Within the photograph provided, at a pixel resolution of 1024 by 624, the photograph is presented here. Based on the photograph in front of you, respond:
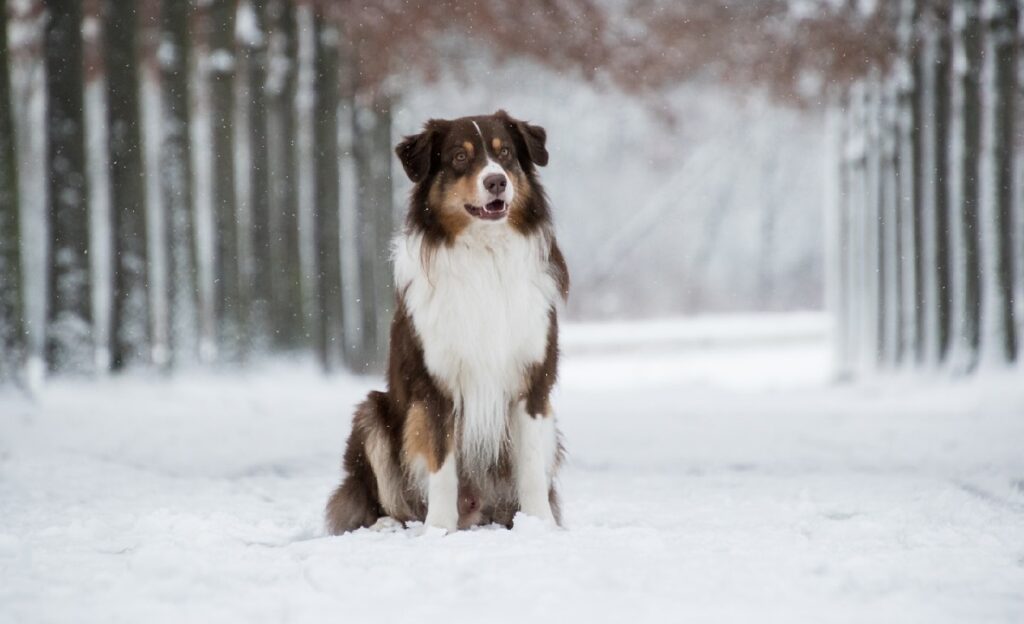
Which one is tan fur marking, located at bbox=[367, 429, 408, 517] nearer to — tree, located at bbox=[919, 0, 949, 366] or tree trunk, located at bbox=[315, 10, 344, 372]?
tree trunk, located at bbox=[315, 10, 344, 372]

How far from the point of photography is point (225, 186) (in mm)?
15680

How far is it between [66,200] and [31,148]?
14046 mm

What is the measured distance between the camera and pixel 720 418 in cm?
1238

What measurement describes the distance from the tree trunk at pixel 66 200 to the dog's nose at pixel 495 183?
8.47 m

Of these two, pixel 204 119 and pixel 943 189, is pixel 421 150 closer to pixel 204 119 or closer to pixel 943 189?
pixel 943 189

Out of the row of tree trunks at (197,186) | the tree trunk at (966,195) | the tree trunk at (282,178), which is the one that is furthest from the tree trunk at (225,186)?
the tree trunk at (966,195)

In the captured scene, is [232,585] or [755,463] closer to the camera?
[232,585]

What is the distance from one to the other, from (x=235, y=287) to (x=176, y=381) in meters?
2.07

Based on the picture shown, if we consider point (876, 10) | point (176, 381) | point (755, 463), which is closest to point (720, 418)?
point (755, 463)

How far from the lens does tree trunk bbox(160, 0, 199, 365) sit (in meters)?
14.5

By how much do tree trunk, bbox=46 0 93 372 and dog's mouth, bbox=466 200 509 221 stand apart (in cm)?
831

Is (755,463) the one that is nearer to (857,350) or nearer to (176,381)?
(176,381)

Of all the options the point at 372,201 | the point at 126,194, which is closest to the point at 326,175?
the point at 372,201

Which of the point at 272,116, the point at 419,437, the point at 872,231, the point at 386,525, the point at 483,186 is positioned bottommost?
the point at 386,525
